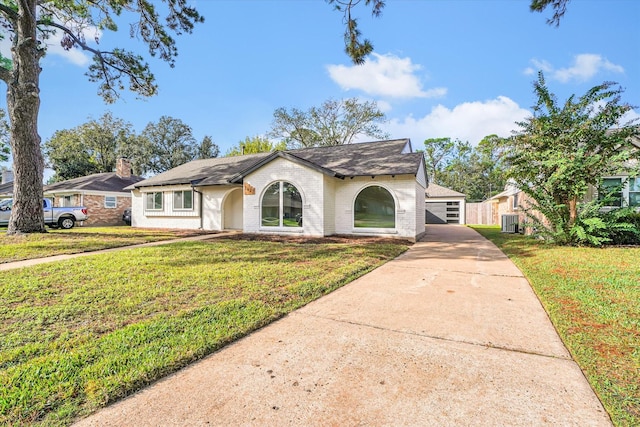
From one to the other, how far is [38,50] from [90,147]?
31.4 m

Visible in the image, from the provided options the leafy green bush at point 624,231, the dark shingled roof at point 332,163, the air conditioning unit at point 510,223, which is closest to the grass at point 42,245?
the dark shingled roof at point 332,163

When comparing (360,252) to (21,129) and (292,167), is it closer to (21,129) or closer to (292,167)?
(292,167)

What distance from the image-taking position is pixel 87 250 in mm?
8586

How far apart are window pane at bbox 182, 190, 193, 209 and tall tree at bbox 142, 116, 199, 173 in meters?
27.6

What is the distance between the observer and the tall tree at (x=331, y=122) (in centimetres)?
3170

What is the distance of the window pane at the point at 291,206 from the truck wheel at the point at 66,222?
13.6m

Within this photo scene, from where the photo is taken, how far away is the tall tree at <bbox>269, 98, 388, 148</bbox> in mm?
31703

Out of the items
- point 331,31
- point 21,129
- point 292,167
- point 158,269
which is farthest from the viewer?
point 292,167

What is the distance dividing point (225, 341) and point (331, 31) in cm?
814

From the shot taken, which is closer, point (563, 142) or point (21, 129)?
point (563, 142)

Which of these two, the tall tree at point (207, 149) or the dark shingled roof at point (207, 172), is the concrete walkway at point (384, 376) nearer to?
the dark shingled roof at point (207, 172)

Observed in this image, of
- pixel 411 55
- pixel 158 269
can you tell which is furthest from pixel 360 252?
pixel 411 55

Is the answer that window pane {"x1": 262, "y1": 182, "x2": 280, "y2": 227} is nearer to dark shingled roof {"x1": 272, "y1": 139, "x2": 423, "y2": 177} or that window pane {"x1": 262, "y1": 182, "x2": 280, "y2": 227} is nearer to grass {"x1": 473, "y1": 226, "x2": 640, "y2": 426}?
dark shingled roof {"x1": 272, "y1": 139, "x2": 423, "y2": 177}

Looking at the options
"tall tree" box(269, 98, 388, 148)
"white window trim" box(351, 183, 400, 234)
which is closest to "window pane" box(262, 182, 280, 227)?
"white window trim" box(351, 183, 400, 234)
